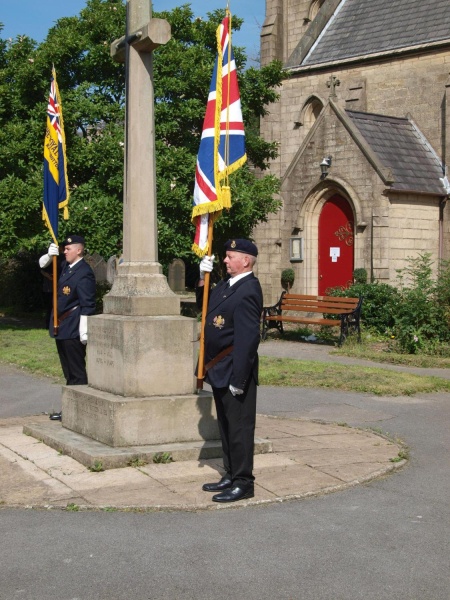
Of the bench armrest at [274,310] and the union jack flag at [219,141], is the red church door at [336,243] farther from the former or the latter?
the union jack flag at [219,141]

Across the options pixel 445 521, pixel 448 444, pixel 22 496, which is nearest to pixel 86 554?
pixel 22 496

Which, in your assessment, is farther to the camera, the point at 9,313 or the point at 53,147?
the point at 9,313

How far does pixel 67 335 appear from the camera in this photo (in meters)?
8.47

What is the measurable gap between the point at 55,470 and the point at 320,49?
21.6 metres

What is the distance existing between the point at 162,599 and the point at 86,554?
0.78 m

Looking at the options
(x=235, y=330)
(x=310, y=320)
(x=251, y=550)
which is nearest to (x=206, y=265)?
(x=235, y=330)

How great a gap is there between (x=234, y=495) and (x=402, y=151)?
15.7 m

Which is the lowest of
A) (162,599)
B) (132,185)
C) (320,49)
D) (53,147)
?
(162,599)

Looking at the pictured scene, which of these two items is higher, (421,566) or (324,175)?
(324,175)

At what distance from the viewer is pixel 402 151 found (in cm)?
1972

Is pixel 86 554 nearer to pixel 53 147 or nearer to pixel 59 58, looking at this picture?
pixel 53 147

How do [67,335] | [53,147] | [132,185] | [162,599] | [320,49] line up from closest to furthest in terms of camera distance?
[162,599] → [132,185] → [67,335] → [53,147] → [320,49]

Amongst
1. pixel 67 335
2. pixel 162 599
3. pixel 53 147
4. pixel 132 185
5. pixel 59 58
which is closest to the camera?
pixel 162 599

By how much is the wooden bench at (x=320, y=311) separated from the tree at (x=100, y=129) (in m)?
2.50
